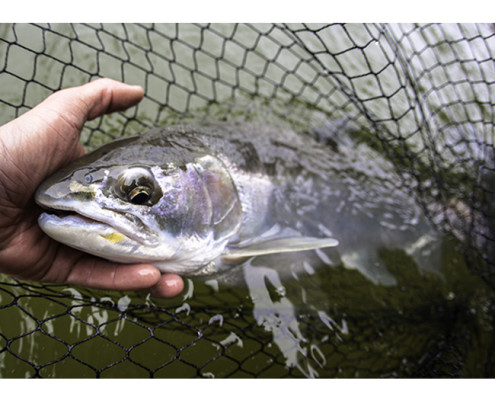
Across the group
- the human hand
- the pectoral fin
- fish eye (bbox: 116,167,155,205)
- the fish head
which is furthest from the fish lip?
the pectoral fin

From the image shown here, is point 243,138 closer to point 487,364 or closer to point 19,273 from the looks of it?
point 19,273

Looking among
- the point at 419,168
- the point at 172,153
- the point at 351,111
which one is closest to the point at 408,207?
the point at 419,168

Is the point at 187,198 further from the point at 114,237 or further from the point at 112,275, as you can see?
the point at 112,275

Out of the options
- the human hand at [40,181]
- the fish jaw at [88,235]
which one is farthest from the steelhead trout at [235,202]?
the human hand at [40,181]

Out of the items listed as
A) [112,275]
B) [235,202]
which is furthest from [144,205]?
[235,202]

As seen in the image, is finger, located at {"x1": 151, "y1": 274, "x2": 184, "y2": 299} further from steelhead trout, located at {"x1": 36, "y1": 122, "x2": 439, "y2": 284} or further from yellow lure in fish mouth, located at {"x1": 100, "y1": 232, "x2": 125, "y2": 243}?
yellow lure in fish mouth, located at {"x1": 100, "y1": 232, "x2": 125, "y2": 243}

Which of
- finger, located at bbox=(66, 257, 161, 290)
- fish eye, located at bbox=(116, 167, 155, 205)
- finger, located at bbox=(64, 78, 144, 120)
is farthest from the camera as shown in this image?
finger, located at bbox=(64, 78, 144, 120)
